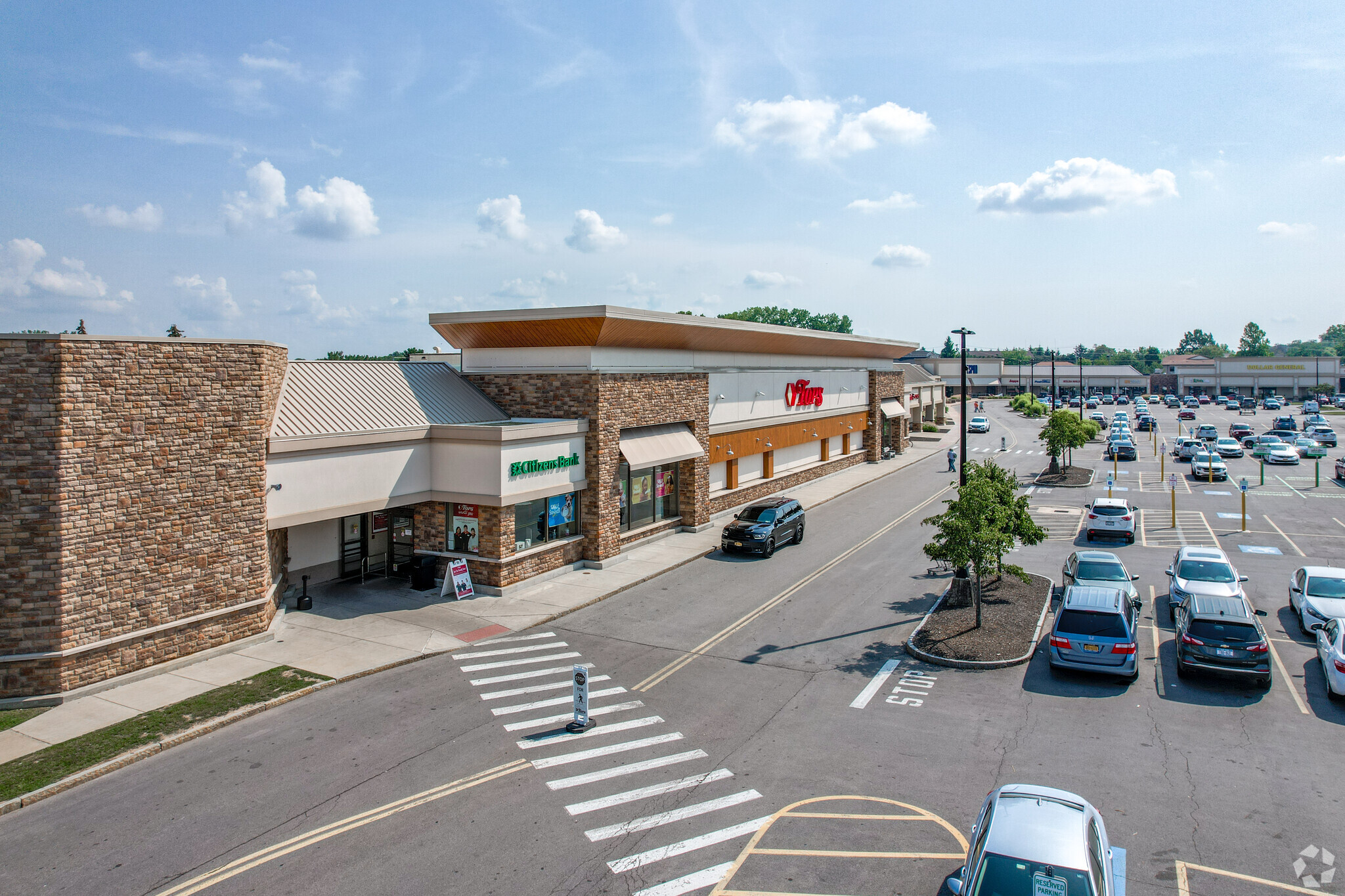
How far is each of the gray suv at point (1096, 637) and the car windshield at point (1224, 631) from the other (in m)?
1.14

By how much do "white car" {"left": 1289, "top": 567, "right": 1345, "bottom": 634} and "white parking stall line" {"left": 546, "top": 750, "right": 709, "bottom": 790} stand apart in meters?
15.8

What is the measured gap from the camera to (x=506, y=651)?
18.0m

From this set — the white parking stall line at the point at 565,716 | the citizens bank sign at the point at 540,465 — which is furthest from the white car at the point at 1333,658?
the citizens bank sign at the point at 540,465

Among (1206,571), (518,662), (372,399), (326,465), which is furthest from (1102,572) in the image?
(372,399)

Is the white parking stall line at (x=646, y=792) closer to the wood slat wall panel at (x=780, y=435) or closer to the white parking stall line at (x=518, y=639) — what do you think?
the white parking stall line at (x=518, y=639)

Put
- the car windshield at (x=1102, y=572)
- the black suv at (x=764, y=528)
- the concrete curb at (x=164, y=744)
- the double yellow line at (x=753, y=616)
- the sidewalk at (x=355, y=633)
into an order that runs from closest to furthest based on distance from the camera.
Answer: the concrete curb at (x=164, y=744), the sidewalk at (x=355, y=633), the double yellow line at (x=753, y=616), the car windshield at (x=1102, y=572), the black suv at (x=764, y=528)

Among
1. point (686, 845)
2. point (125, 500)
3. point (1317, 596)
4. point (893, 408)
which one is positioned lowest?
point (686, 845)

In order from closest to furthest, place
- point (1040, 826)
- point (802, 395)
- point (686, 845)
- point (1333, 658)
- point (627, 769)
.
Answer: point (1040, 826), point (686, 845), point (627, 769), point (1333, 658), point (802, 395)

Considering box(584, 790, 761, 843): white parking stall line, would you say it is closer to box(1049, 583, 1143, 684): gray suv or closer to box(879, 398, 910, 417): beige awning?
box(1049, 583, 1143, 684): gray suv

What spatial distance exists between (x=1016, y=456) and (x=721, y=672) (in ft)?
159

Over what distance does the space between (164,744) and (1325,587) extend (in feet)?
85.0

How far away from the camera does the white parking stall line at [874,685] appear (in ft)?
49.0

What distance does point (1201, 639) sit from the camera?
50.8 ft

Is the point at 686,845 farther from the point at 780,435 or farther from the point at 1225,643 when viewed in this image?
the point at 780,435
